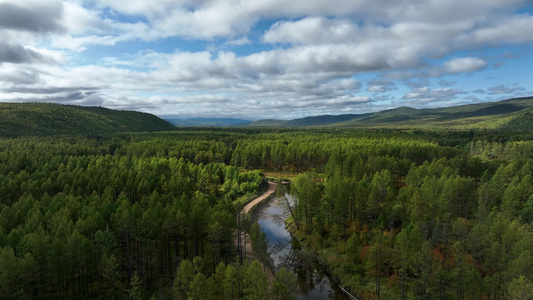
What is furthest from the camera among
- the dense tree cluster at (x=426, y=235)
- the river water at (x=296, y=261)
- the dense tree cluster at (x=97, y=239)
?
the river water at (x=296, y=261)

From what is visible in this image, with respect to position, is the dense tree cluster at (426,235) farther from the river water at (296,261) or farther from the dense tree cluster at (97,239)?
the dense tree cluster at (97,239)

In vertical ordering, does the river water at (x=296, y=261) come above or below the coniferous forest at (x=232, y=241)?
below

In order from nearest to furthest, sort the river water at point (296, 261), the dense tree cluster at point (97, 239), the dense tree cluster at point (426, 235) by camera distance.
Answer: the dense tree cluster at point (97, 239) → the dense tree cluster at point (426, 235) → the river water at point (296, 261)

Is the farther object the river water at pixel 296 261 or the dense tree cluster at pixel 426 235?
the river water at pixel 296 261

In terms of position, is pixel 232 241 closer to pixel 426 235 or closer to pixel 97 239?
pixel 97 239

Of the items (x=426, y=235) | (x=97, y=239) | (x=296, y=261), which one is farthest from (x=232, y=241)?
(x=426, y=235)

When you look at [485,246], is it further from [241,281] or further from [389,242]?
[241,281]

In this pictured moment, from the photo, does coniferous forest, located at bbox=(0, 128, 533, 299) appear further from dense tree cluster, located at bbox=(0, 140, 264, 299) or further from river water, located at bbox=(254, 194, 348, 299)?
river water, located at bbox=(254, 194, 348, 299)

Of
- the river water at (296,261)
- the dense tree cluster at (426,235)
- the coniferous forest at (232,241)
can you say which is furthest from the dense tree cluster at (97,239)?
the dense tree cluster at (426,235)
